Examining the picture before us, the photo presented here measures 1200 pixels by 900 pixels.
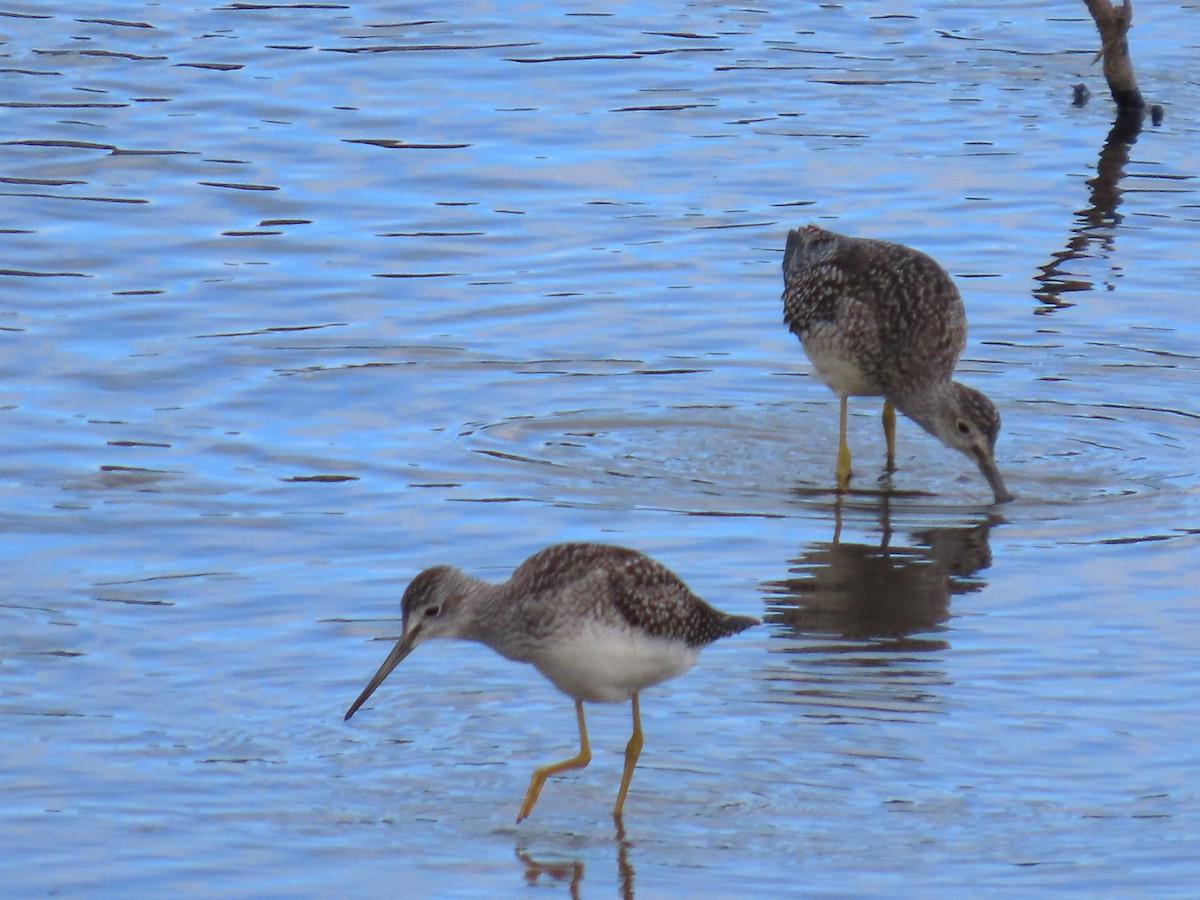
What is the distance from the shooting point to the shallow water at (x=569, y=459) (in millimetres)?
7809

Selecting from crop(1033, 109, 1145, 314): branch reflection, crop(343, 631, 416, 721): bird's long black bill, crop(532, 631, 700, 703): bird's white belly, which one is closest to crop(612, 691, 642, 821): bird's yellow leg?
crop(532, 631, 700, 703): bird's white belly

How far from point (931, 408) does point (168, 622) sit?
4.10 m

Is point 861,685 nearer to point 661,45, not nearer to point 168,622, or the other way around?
point 168,622

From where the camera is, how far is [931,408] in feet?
37.9

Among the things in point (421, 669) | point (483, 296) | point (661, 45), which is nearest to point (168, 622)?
point (421, 669)

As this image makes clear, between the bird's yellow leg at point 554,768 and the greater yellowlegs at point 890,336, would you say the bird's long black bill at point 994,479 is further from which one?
the bird's yellow leg at point 554,768

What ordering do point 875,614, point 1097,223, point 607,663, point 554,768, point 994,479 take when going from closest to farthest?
point 607,663, point 554,768, point 875,614, point 994,479, point 1097,223

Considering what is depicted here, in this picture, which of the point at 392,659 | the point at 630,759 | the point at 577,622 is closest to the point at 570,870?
the point at 630,759

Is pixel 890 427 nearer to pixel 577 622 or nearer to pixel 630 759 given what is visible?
pixel 630 759

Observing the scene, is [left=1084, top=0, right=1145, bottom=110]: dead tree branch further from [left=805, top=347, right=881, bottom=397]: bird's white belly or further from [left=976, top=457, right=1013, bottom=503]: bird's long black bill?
[left=976, top=457, right=1013, bottom=503]: bird's long black bill

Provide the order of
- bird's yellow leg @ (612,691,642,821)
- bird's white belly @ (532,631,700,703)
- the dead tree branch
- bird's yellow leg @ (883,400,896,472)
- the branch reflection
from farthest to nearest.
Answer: the dead tree branch < the branch reflection < bird's yellow leg @ (883,400,896,472) < bird's yellow leg @ (612,691,642,821) < bird's white belly @ (532,631,700,703)

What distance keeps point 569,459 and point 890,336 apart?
1716 mm

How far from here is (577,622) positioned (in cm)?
780

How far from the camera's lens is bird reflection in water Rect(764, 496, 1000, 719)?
8.84m
